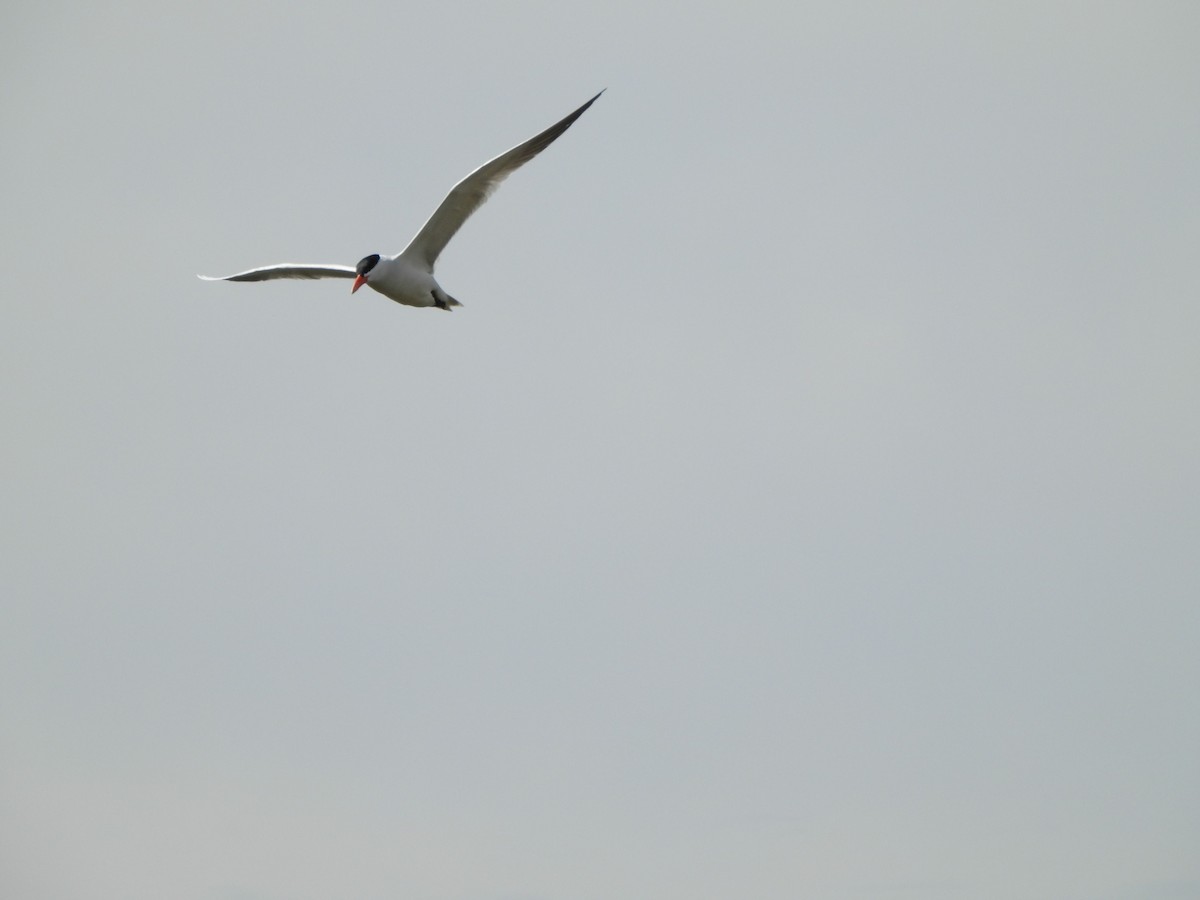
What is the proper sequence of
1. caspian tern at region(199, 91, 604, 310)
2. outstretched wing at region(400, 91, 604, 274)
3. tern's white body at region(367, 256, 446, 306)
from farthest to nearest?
tern's white body at region(367, 256, 446, 306) < caspian tern at region(199, 91, 604, 310) < outstretched wing at region(400, 91, 604, 274)

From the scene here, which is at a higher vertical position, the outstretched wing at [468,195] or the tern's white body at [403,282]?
the outstretched wing at [468,195]

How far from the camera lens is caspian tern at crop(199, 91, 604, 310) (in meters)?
26.1

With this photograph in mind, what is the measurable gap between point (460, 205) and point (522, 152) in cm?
191

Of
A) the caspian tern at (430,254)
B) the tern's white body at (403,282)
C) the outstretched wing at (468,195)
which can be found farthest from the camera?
the tern's white body at (403,282)

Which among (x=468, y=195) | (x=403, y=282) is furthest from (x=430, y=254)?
(x=468, y=195)

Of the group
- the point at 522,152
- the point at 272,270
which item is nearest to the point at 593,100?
the point at 522,152

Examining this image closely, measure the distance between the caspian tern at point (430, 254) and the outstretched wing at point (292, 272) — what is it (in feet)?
0.11

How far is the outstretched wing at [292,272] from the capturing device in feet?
94.6

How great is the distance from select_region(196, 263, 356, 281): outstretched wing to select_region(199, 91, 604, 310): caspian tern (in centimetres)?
3

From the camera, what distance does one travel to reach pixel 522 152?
83.5ft

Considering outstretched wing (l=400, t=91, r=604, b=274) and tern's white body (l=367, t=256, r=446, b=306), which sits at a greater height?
outstretched wing (l=400, t=91, r=604, b=274)

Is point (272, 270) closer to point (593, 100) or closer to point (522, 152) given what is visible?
point (522, 152)

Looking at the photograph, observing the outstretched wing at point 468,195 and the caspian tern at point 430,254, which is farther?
the caspian tern at point 430,254

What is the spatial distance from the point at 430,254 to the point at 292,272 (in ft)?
11.7
